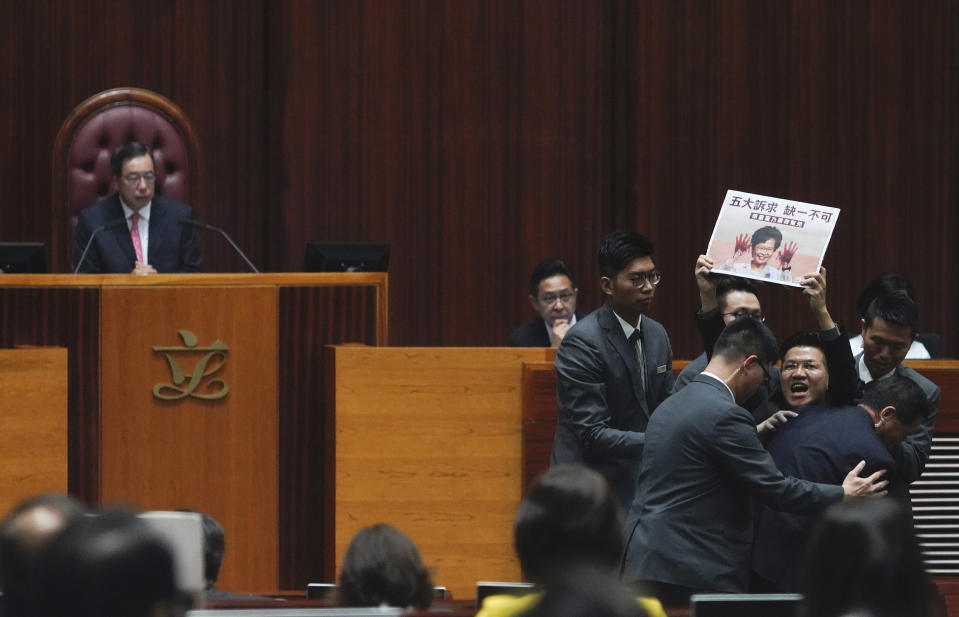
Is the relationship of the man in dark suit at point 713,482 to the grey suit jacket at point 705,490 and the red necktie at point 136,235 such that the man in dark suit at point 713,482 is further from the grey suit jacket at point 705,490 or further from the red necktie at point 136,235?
the red necktie at point 136,235

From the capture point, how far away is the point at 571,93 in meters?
7.88

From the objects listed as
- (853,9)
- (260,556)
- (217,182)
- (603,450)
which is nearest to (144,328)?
(260,556)

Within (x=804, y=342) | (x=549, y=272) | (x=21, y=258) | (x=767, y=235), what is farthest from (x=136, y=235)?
(x=804, y=342)

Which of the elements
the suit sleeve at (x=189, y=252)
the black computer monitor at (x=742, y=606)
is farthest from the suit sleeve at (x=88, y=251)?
the black computer monitor at (x=742, y=606)

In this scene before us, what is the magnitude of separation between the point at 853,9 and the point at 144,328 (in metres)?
4.17

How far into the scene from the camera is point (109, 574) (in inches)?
66.7

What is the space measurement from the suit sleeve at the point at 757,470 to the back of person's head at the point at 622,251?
82 centimetres

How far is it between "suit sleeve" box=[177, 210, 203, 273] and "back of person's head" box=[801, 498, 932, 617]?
14.8 feet

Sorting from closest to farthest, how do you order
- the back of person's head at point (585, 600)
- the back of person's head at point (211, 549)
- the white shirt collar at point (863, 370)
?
the back of person's head at point (585, 600) → the back of person's head at point (211, 549) → the white shirt collar at point (863, 370)

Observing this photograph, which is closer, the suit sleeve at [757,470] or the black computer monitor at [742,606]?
the black computer monitor at [742,606]

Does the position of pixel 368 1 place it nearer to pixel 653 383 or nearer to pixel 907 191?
pixel 907 191

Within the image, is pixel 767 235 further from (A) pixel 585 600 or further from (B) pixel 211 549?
(A) pixel 585 600

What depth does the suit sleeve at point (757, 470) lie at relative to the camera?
4.02m

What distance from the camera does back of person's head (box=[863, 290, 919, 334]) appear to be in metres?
4.77
